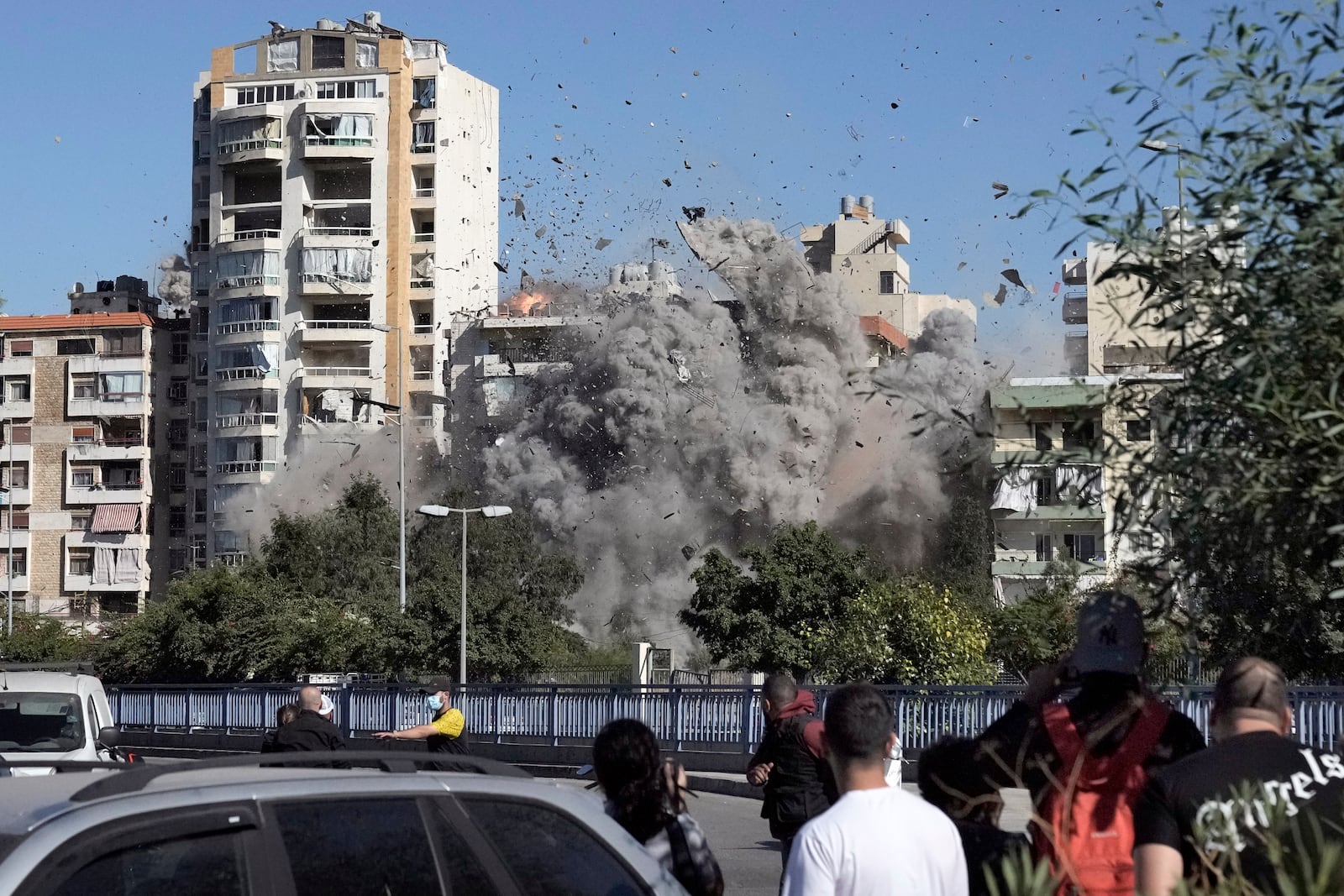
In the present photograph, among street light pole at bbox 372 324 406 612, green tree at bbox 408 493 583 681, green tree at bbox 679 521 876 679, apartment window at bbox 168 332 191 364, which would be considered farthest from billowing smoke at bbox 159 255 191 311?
green tree at bbox 679 521 876 679

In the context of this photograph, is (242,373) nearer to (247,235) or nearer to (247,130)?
(247,235)

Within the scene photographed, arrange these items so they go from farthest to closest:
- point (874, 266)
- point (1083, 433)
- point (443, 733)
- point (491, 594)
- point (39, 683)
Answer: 1. point (874, 266)
2. point (491, 594)
3. point (443, 733)
4. point (39, 683)
5. point (1083, 433)

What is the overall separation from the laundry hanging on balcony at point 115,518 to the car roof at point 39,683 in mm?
73664

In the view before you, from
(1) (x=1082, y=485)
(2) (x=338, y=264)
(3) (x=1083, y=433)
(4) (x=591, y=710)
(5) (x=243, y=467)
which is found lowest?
(4) (x=591, y=710)

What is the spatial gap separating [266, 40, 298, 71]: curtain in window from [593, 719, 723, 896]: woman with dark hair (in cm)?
8425

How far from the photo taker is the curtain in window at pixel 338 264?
81.9m

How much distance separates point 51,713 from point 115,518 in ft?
243

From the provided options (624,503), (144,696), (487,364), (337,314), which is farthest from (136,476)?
(144,696)

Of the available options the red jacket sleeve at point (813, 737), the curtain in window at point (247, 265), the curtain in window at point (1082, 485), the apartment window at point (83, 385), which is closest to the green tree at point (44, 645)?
the apartment window at point (83, 385)

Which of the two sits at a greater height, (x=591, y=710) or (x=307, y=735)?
(x=307, y=735)

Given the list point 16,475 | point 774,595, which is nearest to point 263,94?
point 16,475

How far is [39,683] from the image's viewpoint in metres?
13.2

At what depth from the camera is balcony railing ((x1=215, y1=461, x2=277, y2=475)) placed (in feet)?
269

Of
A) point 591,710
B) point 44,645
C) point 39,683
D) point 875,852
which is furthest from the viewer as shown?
point 44,645
